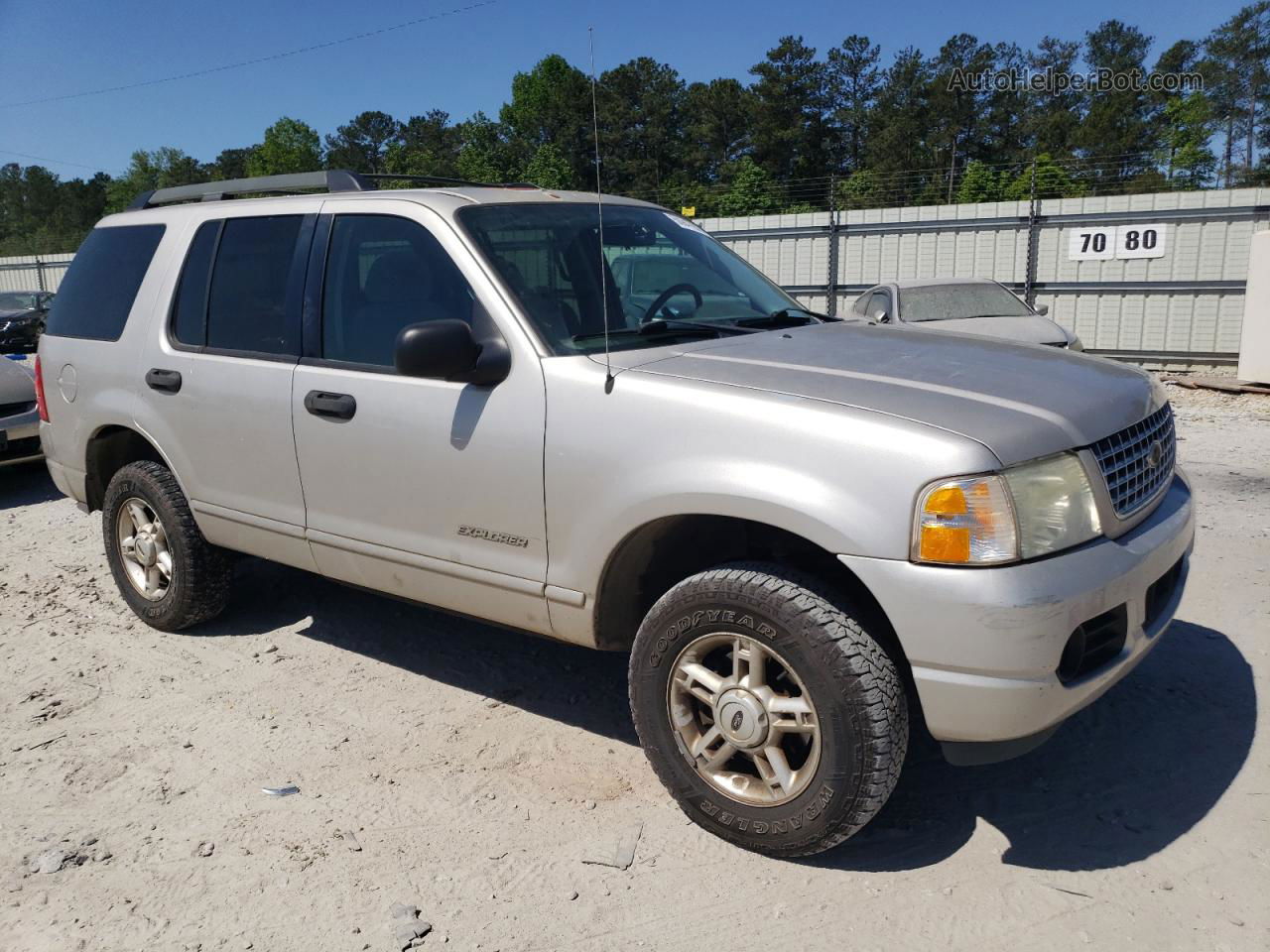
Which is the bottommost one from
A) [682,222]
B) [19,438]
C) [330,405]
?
[19,438]

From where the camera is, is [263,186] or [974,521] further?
[263,186]

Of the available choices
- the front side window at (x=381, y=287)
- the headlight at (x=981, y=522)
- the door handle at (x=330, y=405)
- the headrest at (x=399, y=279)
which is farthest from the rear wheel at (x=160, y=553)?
the headlight at (x=981, y=522)

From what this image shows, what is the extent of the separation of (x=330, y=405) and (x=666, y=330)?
4.09 ft

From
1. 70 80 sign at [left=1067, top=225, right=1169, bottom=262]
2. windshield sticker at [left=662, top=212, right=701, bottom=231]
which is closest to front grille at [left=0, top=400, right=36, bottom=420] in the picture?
windshield sticker at [left=662, top=212, right=701, bottom=231]

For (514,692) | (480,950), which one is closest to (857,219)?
(514,692)

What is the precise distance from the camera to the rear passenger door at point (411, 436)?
328cm

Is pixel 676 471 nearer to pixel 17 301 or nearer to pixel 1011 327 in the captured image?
pixel 1011 327

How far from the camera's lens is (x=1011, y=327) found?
11.2 metres

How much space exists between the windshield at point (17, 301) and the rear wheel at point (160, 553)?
1596 cm

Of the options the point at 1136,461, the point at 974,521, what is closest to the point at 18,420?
the point at 974,521

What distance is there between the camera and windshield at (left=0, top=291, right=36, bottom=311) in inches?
720

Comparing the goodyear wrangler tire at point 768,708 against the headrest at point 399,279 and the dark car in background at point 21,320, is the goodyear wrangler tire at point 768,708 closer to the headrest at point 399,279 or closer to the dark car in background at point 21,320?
the headrest at point 399,279

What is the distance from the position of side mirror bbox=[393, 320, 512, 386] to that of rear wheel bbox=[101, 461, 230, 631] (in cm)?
195

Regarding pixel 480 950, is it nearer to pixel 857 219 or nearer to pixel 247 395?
pixel 247 395
